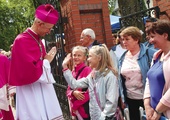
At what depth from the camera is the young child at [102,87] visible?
3160 mm

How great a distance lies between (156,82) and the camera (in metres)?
2.70

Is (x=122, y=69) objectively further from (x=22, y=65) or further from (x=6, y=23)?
(x=6, y=23)

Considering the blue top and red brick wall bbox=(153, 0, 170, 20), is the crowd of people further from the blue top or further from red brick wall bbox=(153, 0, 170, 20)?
red brick wall bbox=(153, 0, 170, 20)

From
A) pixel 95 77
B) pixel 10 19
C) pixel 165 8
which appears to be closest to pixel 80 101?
pixel 95 77

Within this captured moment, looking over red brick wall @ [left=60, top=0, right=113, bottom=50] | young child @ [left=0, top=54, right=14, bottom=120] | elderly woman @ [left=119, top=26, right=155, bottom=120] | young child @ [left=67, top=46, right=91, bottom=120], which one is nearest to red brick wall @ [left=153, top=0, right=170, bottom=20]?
red brick wall @ [left=60, top=0, right=113, bottom=50]

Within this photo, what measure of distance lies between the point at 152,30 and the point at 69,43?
104 inches

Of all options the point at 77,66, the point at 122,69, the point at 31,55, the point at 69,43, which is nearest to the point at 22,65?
the point at 31,55

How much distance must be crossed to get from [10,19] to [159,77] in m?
20.0

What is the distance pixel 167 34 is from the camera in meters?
2.80

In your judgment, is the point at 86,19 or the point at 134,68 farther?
the point at 86,19

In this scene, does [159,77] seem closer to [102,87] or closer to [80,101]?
[102,87]

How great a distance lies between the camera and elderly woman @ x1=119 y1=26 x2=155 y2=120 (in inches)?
141

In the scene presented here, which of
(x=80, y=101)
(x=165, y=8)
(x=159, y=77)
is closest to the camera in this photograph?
(x=159, y=77)

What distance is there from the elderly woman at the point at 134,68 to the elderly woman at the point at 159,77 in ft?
2.10
